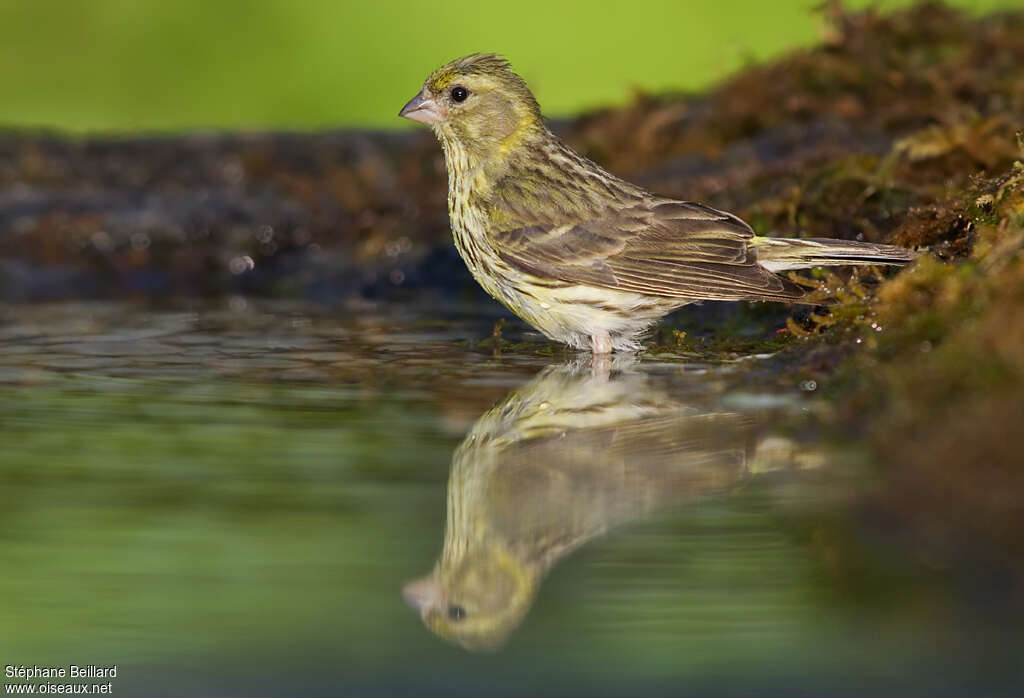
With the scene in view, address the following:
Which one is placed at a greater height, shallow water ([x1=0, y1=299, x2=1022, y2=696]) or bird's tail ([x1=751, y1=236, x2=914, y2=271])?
bird's tail ([x1=751, y1=236, x2=914, y2=271])

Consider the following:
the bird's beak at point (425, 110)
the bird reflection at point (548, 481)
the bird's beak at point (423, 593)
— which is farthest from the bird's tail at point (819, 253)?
the bird's beak at point (423, 593)

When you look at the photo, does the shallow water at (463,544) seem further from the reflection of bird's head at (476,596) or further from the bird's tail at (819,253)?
the bird's tail at (819,253)

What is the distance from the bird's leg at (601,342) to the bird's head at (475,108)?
125 centimetres

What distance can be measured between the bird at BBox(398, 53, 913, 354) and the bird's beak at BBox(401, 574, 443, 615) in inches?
120

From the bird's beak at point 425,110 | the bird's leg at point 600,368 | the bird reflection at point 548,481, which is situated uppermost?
the bird's beak at point 425,110

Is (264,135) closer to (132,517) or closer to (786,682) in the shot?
(132,517)

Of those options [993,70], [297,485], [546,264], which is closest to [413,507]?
[297,485]

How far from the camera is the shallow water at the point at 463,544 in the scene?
100.0 inches

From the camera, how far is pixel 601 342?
247 inches

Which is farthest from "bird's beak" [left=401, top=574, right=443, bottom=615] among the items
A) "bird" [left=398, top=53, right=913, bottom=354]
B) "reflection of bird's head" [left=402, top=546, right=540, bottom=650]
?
"bird" [left=398, top=53, right=913, bottom=354]

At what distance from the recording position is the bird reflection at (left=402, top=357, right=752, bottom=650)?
9.75ft

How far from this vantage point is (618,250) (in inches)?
249

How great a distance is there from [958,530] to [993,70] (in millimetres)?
6377

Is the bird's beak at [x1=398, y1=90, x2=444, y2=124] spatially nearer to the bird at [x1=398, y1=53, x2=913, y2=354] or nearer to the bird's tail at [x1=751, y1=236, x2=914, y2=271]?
the bird at [x1=398, y1=53, x2=913, y2=354]
